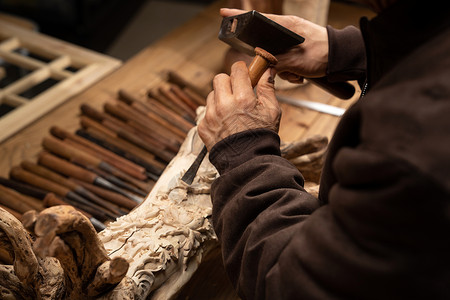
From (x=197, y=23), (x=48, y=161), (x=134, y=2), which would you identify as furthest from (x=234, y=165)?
(x=134, y=2)

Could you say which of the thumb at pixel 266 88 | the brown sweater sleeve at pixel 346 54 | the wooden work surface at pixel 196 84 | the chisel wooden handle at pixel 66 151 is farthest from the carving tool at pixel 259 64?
the chisel wooden handle at pixel 66 151

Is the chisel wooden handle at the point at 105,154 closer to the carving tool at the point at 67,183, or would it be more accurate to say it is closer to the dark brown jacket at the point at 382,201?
the carving tool at the point at 67,183

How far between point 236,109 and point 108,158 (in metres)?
0.93

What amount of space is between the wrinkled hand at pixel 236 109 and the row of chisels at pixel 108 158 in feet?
2.21

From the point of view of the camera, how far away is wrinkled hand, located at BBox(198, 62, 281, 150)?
117cm

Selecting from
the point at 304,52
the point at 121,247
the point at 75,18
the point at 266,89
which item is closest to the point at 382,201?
the point at 266,89

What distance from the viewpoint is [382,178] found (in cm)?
71

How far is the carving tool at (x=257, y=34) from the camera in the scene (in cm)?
132

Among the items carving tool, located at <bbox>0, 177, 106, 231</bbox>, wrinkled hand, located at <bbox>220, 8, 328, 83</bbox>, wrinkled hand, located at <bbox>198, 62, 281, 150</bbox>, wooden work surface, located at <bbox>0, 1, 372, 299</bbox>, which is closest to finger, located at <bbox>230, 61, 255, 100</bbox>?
wrinkled hand, located at <bbox>198, 62, 281, 150</bbox>

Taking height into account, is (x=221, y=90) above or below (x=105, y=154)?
above

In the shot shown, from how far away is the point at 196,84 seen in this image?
2527 millimetres

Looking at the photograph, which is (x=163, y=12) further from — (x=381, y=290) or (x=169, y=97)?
(x=381, y=290)

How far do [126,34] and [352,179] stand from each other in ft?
10.8

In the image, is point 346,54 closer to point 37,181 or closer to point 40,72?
point 37,181
